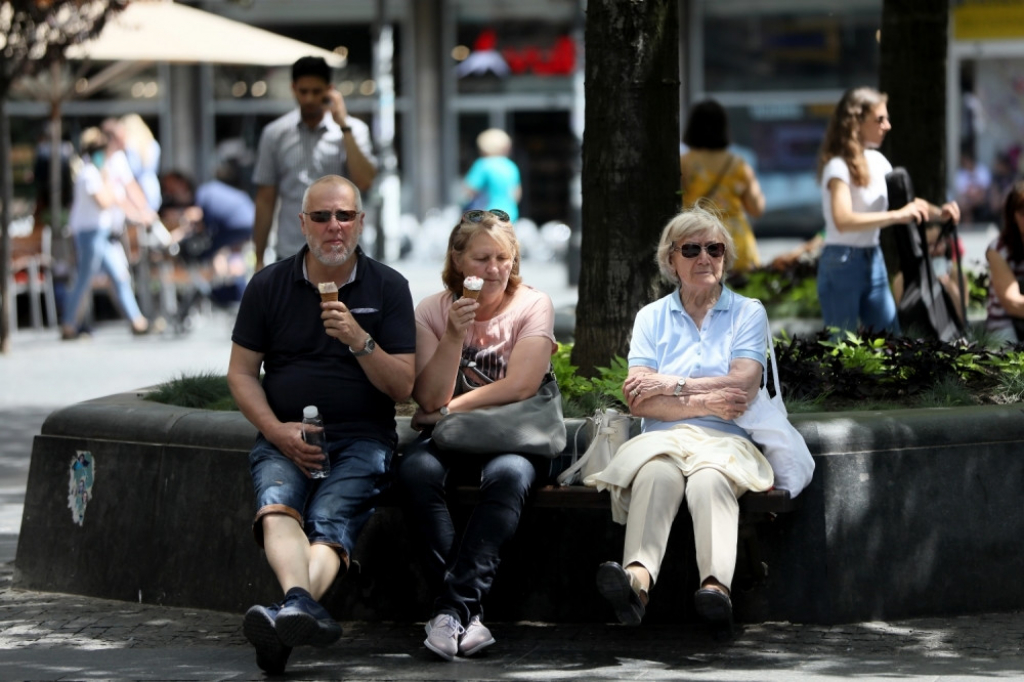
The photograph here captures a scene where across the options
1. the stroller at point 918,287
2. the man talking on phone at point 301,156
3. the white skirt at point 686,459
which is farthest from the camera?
the man talking on phone at point 301,156

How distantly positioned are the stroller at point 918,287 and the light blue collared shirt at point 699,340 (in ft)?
7.18

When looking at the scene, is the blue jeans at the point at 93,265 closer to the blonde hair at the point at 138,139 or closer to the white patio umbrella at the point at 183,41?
the blonde hair at the point at 138,139

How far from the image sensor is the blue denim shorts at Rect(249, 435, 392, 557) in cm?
539

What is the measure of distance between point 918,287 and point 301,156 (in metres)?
3.11

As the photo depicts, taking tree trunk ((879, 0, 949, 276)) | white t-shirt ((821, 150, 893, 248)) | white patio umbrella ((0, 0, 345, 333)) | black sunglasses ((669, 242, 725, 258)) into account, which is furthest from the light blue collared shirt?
white patio umbrella ((0, 0, 345, 333))

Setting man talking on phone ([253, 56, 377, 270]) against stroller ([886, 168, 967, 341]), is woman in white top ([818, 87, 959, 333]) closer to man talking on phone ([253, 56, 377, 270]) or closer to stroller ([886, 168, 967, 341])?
stroller ([886, 168, 967, 341])

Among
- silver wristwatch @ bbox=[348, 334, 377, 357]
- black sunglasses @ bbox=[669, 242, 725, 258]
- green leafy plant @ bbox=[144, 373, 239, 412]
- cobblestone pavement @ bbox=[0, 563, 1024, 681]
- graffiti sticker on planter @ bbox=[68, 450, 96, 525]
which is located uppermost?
black sunglasses @ bbox=[669, 242, 725, 258]

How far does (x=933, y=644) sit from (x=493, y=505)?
1518 mm

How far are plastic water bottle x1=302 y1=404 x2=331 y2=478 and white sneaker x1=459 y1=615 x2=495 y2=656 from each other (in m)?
0.70

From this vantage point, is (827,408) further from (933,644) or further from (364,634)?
(364,634)

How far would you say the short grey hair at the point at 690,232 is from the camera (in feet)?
18.9

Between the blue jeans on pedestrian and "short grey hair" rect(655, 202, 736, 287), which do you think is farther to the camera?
"short grey hair" rect(655, 202, 736, 287)

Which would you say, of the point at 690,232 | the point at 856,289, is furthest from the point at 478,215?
the point at 856,289

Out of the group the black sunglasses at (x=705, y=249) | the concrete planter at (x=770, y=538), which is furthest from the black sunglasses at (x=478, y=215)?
the concrete planter at (x=770, y=538)
